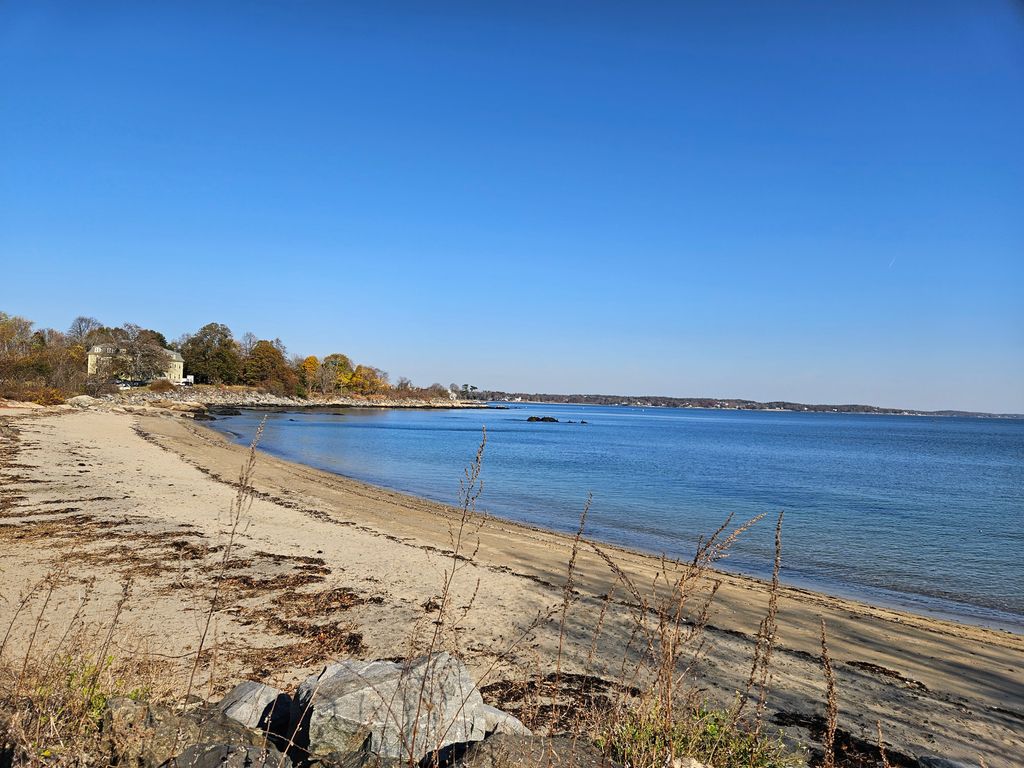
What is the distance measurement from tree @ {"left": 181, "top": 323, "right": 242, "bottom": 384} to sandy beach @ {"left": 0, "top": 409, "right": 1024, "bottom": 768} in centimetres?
9684

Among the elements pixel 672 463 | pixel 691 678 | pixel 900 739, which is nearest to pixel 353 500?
pixel 691 678

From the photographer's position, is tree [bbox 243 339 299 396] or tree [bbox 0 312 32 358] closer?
tree [bbox 0 312 32 358]

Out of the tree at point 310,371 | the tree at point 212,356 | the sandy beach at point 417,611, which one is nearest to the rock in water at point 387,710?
the sandy beach at point 417,611

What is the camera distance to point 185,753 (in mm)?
3092

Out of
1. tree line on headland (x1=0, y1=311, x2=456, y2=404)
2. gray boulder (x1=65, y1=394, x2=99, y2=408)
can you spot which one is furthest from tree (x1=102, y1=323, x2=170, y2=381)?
gray boulder (x1=65, y1=394, x2=99, y2=408)

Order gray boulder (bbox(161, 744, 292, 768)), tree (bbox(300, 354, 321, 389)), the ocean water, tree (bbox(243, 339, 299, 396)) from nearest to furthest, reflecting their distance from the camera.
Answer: gray boulder (bbox(161, 744, 292, 768))
the ocean water
tree (bbox(243, 339, 299, 396))
tree (bbox(300, 354, 321, 389))

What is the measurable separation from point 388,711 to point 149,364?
97133mm

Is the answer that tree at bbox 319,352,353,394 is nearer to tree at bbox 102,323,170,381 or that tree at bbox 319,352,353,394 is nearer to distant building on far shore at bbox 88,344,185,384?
distant building on far shore at bbox 88,344,185,384

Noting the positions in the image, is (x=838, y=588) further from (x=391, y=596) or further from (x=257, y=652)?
(x=257, y=652)

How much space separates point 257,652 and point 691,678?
4.37 metres

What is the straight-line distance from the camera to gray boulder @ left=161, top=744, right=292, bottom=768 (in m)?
3.05

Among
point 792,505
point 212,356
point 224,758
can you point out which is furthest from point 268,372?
point 224,758

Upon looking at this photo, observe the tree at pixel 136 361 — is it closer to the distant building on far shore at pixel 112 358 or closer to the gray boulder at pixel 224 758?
the distant building on far shore at pixel 112 358

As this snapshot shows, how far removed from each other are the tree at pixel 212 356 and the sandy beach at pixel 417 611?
318 feet
